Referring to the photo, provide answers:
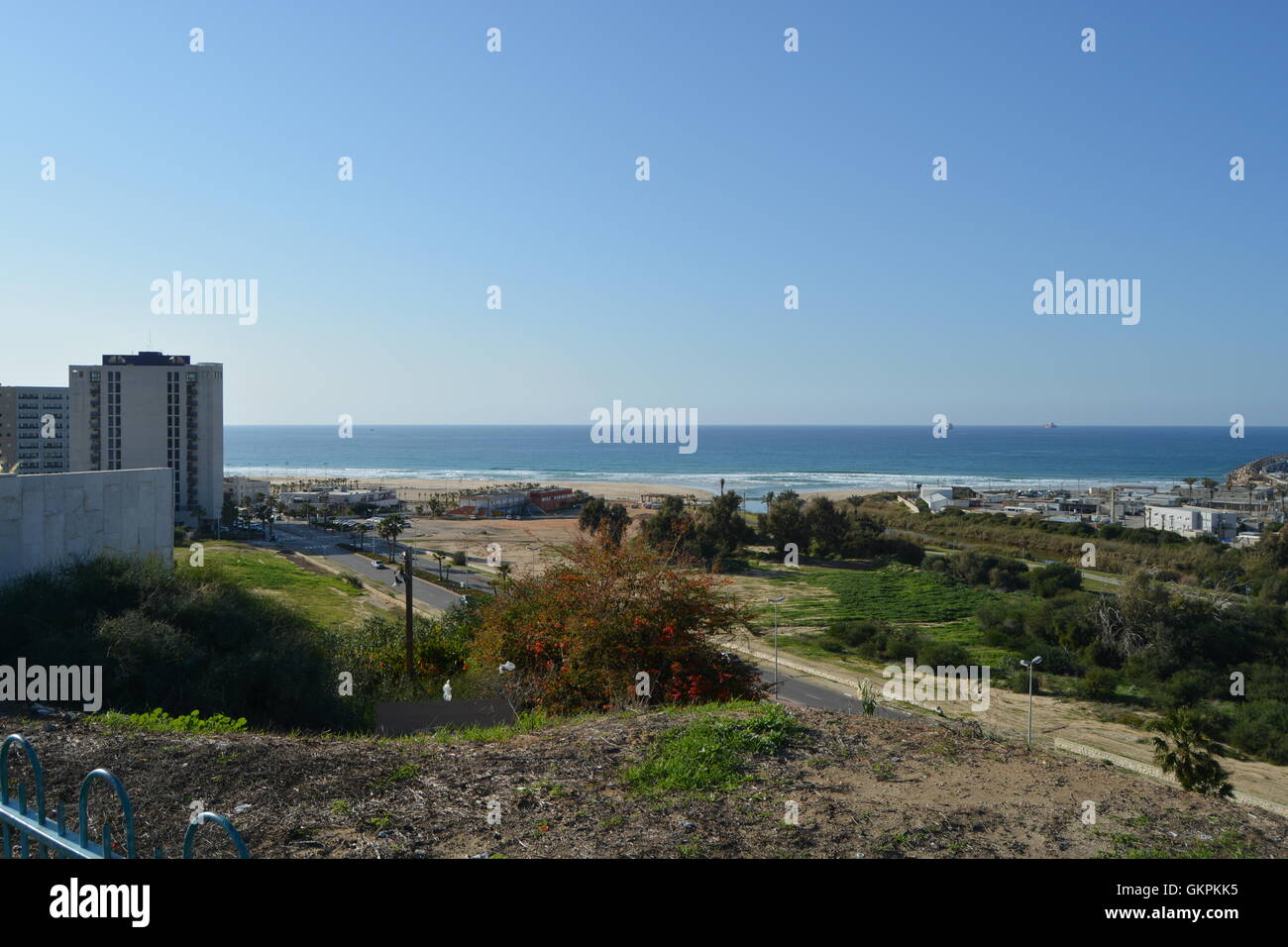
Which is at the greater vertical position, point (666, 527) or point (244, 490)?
point (244, 490)

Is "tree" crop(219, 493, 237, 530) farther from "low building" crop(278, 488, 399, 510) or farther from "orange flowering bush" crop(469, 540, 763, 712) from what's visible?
"orange flowering bush" crop(469, 540, 763, 712)

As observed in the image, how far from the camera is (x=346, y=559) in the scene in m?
49.2

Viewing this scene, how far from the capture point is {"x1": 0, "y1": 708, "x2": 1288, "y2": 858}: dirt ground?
518 centimetres

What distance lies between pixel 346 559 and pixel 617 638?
41.5 m

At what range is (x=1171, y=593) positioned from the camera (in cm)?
3272

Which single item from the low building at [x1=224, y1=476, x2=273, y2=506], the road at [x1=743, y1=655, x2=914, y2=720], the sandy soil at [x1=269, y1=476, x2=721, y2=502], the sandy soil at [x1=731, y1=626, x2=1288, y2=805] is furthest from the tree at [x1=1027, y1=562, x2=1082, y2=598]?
the low building at [x1=224, y1=476, x2=273, y2=506]

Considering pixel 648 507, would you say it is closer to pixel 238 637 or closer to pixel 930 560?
pixel 930 560

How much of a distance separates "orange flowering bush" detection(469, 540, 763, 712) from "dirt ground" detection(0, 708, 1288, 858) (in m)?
3.49

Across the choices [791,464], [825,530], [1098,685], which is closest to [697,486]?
[791,464]

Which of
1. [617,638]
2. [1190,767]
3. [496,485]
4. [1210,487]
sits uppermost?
[617,638]

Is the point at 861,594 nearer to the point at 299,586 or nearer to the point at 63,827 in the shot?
the point at 299,586

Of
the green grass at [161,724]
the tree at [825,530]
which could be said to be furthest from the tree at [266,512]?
the green grass at [161,724]

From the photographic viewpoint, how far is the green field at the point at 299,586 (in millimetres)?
28562

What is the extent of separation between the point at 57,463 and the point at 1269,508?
110 m
